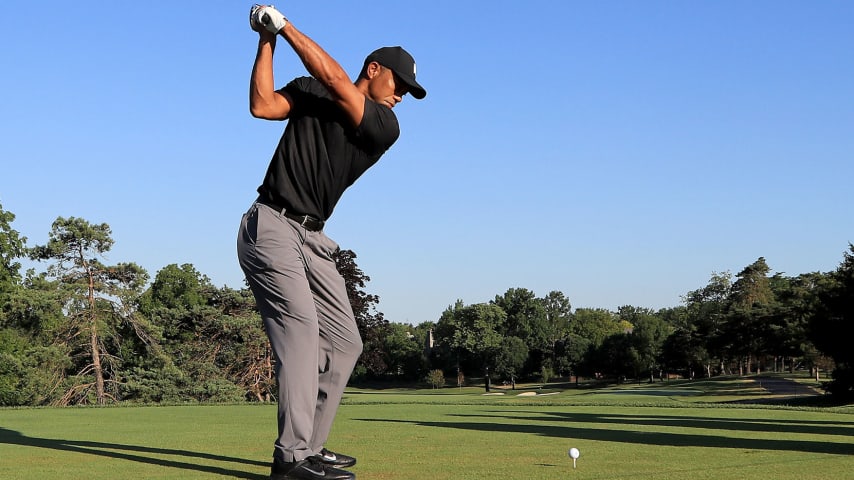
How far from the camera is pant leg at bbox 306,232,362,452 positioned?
597 centimetres

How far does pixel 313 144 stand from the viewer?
5598 mm

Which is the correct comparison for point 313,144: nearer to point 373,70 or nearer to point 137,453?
point 373,70

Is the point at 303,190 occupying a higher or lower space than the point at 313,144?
lower

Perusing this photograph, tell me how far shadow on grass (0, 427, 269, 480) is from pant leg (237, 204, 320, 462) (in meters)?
0.56

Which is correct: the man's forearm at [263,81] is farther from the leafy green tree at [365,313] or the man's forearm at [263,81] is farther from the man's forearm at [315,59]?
the leafy green tree at [365,313]

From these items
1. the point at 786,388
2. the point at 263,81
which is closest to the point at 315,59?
the point at 263,81

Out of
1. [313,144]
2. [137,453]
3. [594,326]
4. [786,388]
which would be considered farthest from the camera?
[594,326]

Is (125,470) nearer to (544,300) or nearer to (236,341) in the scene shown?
(236,341)

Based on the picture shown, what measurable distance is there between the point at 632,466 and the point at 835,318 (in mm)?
42851

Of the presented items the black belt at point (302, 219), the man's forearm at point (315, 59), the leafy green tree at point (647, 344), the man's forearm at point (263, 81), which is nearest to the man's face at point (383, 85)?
the man's forearm at point (315, 59)

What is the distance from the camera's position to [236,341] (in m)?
52.4

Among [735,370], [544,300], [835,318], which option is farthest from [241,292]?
[544,300]

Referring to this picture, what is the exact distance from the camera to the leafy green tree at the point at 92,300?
44031 millimetres

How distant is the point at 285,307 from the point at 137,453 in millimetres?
2809
